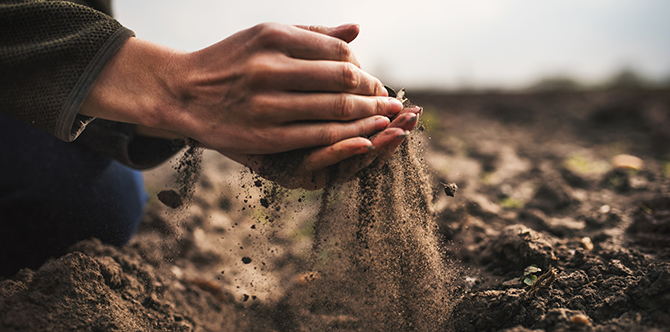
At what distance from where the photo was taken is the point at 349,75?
1.28 metres

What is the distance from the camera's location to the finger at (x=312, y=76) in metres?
1.19

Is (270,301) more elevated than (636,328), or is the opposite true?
(636,328)

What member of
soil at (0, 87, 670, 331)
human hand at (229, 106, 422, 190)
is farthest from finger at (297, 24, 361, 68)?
soil at (0, 87, 670, 331)

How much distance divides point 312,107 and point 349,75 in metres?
0.17

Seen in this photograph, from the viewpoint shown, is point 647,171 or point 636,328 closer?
point 636,328

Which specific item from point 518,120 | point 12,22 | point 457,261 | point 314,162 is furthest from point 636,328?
point 518,120

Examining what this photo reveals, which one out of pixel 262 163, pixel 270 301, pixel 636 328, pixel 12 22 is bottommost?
pixel 270 301

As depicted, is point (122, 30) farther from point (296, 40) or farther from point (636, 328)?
point (636, 328)

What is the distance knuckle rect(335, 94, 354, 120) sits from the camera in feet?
4.22

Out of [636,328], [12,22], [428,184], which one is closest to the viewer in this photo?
[636,328]

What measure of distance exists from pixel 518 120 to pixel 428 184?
18.6 feet

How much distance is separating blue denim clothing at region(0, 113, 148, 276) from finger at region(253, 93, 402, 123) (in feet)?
4.73

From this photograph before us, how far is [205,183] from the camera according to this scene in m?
3.80

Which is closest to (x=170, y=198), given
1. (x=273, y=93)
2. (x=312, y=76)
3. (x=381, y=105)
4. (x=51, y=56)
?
(x=51, y=56)
